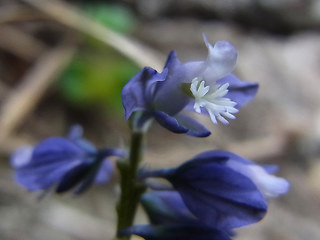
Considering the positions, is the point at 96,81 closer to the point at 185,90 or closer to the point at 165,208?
the point at 165,208

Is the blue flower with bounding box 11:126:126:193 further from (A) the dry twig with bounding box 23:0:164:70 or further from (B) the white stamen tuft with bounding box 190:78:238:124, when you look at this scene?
(A) the dry twig with bounding box 23:0:164:70

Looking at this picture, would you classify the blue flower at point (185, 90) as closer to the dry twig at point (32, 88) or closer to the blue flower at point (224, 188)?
the blue flower at point (224, 188)

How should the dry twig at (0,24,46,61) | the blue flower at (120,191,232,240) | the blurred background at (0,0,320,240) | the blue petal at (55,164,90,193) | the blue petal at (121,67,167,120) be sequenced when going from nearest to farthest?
1. the blue petal at (121,67,167,120)
2. the blue flower at (120,191,232,240)
3. the blue petal at (55,164,90,193)
4. the blurred background at (0,0,320,240)
5. the dry twig at (0,24,46,61)

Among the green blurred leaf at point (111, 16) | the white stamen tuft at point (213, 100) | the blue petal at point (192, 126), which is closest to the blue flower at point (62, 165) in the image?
the blue petal at point (192, 126)

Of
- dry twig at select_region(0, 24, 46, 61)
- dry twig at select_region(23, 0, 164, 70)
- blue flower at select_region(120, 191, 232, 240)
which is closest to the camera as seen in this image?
blue flower at select_region(120, 191, 232, 240)

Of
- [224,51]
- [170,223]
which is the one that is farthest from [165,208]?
[224,51]

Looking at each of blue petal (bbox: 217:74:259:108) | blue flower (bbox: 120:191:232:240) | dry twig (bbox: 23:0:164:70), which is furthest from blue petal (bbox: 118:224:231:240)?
dry twig (bbox: 23:0:164:70)

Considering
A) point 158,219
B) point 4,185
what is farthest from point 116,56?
point 158,219

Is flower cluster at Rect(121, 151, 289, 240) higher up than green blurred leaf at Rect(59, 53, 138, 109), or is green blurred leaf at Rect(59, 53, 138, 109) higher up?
green blurred leaf at Rect(59, 53, 138, 109)
